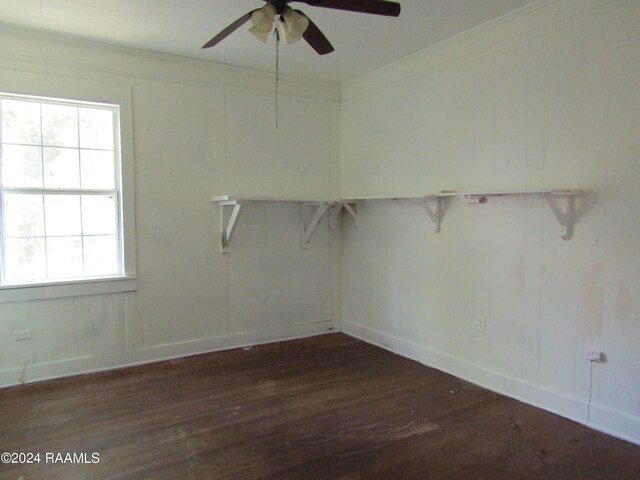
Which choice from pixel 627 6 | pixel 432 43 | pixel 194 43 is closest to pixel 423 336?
pixel 432 43

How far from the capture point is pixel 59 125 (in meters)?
3.49

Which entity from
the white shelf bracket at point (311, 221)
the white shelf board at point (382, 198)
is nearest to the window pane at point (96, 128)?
the white shelf bracket at point (311, 221)

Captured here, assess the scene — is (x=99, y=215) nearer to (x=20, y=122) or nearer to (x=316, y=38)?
(x=20, y=122)

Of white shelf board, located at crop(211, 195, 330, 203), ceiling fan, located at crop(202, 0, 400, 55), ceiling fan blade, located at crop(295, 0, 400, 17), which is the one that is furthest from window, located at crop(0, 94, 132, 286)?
ceiling fan blade, located at crop(295, 0, 400, 17)

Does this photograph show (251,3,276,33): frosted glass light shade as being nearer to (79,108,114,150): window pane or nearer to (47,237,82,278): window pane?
(79,108,114,150): window pane

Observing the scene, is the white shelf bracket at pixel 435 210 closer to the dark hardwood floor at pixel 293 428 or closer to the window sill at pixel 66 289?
the dark hardwood floor at pixel 293 428

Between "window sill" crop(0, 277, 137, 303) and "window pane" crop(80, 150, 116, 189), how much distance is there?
0.77 metres

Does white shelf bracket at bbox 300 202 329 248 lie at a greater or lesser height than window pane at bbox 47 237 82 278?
greater

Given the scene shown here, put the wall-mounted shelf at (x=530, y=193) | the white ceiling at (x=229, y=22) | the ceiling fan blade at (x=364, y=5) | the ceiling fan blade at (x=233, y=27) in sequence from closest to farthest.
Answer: the ceiling fan blade at (x=364, y=5) < the ceiling fan blade at (x=233, y=27) < the wall-mounted shelf at (x=530, y=193) < the white ceiling at (x=229, y=22)

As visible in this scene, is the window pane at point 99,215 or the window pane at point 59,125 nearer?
the window pane at point 59,125

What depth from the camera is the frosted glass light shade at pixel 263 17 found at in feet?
6.82

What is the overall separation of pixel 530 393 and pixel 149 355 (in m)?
3.00

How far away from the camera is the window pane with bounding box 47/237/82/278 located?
11.5 ft

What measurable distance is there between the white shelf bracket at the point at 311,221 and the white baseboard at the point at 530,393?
118 centimetres
